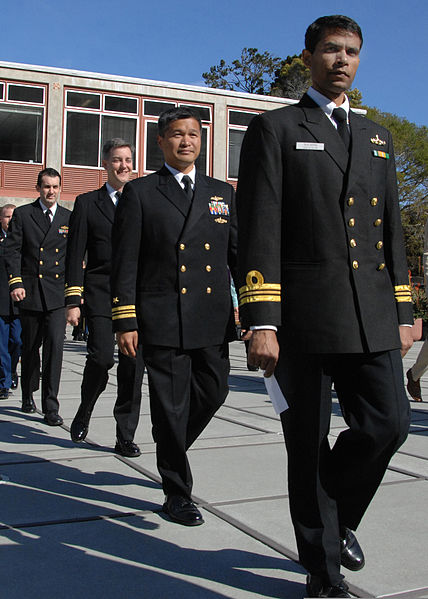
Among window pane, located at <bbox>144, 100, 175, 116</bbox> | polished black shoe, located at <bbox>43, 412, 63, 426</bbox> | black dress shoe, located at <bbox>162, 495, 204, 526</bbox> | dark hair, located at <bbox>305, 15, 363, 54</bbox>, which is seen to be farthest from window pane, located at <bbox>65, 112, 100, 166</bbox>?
dark hair, located at <bbox>305, 15, 363, 54</bbox>

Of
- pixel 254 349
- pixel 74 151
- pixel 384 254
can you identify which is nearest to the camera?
pixel 254 349

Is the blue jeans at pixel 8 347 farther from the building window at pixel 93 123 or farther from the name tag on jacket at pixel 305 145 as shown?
the building window at pixel 93 123

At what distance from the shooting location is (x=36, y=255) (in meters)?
6.82

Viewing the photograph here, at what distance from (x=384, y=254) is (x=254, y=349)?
68cm

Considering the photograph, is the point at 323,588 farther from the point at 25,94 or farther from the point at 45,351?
the point at 25,94

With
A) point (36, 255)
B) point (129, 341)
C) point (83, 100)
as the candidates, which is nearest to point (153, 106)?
point (83, 100)

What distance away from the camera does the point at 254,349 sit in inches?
102

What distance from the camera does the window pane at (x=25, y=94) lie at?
24.9 m

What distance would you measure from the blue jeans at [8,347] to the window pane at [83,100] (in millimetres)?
18543

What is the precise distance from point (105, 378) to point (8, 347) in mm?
3477

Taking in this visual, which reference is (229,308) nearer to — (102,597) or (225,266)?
(225,266)

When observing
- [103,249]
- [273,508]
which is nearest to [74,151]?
[103,249]

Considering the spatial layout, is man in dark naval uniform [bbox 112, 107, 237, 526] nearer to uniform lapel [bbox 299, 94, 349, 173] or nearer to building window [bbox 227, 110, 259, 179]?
uniform lapel [bbox 299, 94, 349, 173]

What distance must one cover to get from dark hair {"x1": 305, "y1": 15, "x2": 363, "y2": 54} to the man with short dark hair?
5.75m
